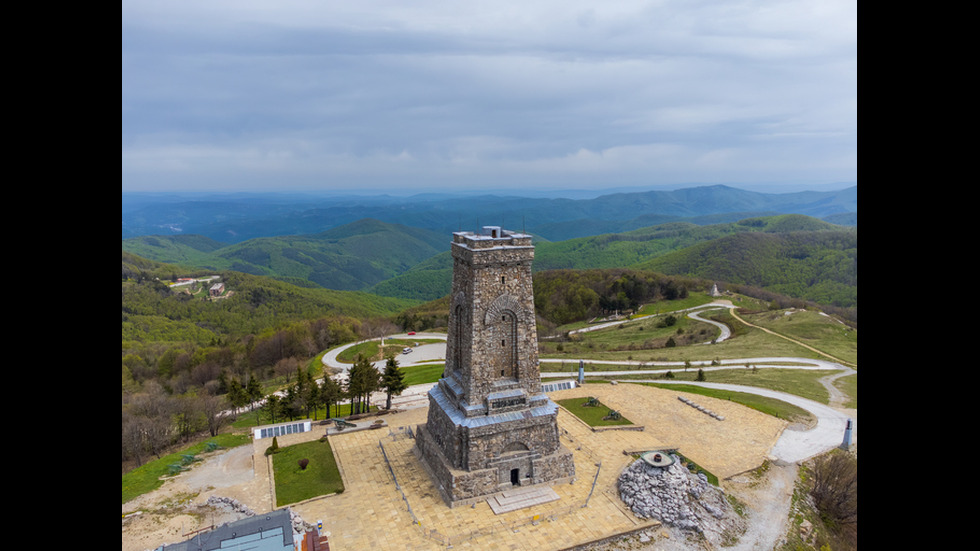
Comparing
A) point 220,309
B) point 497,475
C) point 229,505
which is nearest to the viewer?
point 497,475

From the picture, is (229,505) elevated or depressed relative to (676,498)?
depressed

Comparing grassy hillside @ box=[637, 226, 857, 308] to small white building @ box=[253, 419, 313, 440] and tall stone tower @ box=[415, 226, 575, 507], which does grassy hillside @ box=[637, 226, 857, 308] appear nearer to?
tall stone tower @ box=[415, 226, 575, 507]

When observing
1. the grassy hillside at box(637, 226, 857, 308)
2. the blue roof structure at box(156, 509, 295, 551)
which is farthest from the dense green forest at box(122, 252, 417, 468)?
the grassy hillside at box(637, 226, 857, 308)

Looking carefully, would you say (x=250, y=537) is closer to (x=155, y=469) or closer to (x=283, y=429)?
(x=155, y=469)

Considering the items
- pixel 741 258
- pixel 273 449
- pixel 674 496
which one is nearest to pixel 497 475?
pixel 674 496
